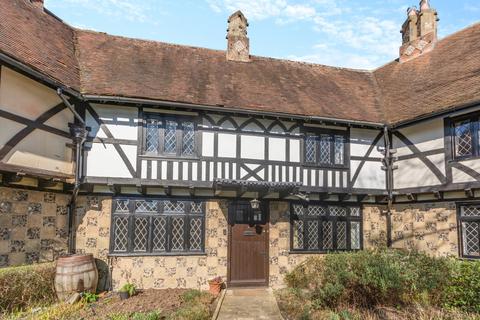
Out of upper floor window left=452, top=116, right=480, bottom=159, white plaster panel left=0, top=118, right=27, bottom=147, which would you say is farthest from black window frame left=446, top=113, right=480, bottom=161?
white plaster panel left=0, top=118, right=27, bottom=147

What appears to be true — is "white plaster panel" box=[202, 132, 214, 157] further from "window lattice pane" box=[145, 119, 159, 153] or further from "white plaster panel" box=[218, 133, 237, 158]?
"window lattice pane" box=[145, 119, 159, 153]

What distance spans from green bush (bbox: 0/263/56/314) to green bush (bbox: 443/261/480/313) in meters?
8.24

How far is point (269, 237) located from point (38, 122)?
6611 mm

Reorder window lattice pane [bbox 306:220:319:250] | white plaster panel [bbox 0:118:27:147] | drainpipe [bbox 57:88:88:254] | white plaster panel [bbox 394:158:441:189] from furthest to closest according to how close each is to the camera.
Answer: window lattice pane [bbox 306:220:319:250]
white plaster panel [bbox 394:158:441:189]
drainpipe [bbox 57:88:88:254]
white plaster panel [bbox 0:118:27:147]

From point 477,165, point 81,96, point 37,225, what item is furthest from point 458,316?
point 81,96

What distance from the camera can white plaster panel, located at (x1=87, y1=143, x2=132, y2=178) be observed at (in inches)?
370

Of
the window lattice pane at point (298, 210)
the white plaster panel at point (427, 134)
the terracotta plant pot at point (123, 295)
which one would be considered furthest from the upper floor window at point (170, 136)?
the white plaster panel at point (427, 134)

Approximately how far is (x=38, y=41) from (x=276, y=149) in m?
6.95

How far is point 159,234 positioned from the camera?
9953 mm

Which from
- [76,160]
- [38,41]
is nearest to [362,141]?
[76,160]

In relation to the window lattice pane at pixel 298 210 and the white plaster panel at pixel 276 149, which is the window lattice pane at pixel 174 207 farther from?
the window lattice pane at pixel 298 210

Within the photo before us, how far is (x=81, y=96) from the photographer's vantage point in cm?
924

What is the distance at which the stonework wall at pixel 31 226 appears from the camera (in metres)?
7.67

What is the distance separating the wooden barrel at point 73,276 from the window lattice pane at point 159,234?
5.74ft
